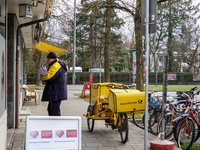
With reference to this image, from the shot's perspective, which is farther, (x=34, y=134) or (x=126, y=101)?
(x=126, y=101)

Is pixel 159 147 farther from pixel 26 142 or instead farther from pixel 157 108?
pixel 26 142

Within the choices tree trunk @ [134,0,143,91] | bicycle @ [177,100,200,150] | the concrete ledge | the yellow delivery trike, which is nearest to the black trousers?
the concrete ledge

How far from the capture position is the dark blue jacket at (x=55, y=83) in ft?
18.2

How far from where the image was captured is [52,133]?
3.59m

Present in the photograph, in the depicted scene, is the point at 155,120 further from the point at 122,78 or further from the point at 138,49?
the point at 122,78

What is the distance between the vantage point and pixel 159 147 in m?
5.49

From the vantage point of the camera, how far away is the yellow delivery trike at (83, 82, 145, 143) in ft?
19.8

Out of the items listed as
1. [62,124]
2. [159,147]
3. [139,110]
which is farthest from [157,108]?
[62,124]

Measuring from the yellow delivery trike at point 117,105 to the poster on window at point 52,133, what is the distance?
93.7 inches

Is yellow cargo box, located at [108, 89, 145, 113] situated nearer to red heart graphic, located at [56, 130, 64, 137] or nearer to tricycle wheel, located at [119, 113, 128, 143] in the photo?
tricycle wheel, located at [119, 113, 128, 143]

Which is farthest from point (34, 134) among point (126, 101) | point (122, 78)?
point (122, 78)

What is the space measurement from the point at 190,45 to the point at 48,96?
40.8m

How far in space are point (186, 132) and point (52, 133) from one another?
354cm

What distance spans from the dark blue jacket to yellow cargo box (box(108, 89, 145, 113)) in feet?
3.59
